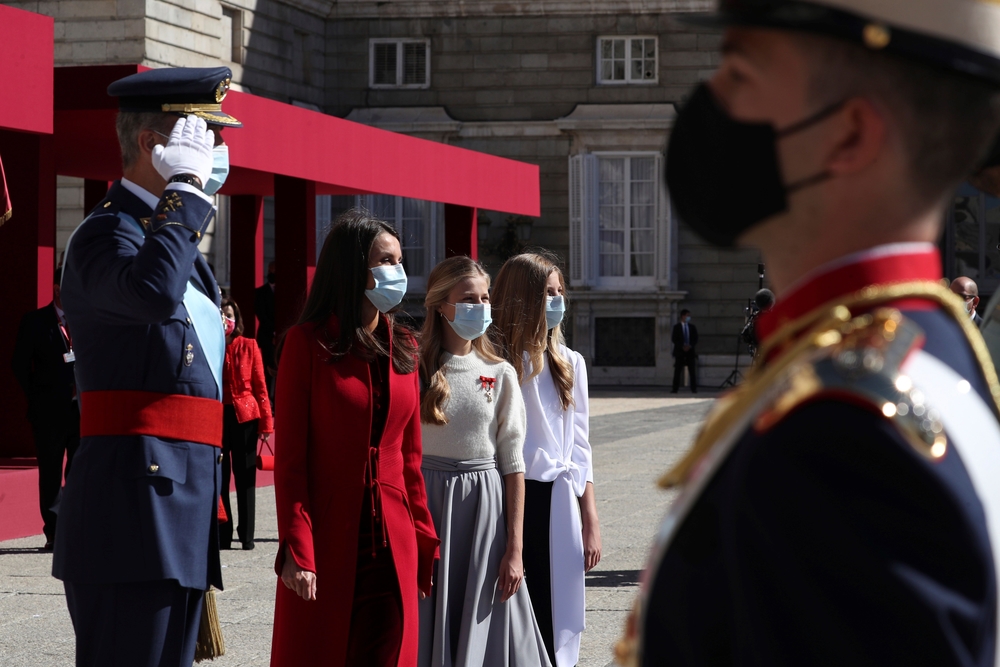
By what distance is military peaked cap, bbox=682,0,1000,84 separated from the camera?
1.06 m

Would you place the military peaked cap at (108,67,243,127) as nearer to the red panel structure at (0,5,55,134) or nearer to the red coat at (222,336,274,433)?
the red coat at (222,336,274,433)

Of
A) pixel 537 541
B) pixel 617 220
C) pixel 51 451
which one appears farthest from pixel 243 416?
pixel 617 220

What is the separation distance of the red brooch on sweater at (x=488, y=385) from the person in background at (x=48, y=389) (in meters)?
4.67

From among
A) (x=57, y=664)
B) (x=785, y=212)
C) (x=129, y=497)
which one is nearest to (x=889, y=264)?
(x=785, y=212)

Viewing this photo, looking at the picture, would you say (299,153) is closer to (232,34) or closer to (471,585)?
(471,585)

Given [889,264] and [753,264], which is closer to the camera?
[889,264]

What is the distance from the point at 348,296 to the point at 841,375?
9.01 ft

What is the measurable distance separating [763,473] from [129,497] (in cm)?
211

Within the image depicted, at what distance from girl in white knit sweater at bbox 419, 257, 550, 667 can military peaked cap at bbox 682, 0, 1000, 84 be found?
3.01 meters

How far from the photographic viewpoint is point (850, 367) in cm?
102

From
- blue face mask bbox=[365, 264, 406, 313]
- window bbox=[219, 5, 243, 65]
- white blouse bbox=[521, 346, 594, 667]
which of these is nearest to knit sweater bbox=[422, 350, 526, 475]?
white blouse bbox=[521, 346, 594, 667]

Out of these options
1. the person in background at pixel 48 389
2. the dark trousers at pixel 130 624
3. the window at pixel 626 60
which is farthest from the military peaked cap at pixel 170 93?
the window at pixel 626 60

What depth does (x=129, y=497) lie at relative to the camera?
2840 mm

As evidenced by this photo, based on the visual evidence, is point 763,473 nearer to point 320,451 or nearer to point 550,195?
point 320,451
